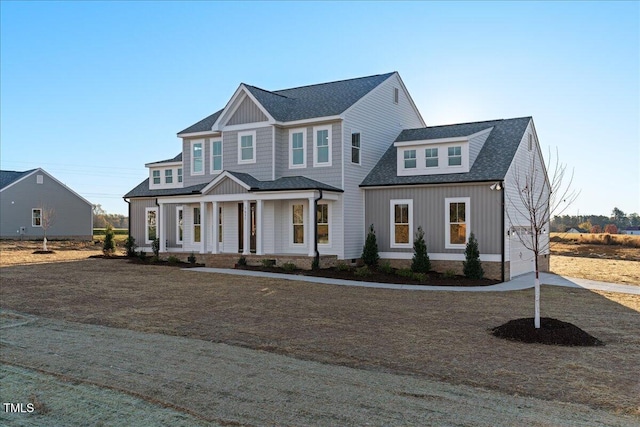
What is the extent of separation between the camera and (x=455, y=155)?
20938mm

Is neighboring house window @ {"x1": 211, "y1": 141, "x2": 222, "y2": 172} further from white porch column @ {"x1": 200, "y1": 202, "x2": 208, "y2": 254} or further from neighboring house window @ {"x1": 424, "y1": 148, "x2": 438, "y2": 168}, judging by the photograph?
neighboring house window @ {"x1": 424, "y1": 148, "x2": 438, "y2": 168}

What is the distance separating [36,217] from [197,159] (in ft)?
82.9

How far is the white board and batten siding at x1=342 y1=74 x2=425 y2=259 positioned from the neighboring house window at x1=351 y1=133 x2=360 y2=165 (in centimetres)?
20

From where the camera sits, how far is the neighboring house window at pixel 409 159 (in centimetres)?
2197

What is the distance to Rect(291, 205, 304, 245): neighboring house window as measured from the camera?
22462 millimetres

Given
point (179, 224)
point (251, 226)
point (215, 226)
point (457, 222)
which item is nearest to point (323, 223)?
point (251, 226)

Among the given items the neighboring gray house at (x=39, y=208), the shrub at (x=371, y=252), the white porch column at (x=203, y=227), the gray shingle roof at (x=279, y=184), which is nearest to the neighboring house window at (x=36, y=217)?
the neighboring gray house at (x=39, y=208)

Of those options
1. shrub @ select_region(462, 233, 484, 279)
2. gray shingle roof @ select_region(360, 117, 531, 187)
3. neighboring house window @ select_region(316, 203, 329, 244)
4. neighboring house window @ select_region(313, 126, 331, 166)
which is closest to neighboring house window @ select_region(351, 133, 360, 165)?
gray shingle roof @ select_region(360, 117, 531, 187)

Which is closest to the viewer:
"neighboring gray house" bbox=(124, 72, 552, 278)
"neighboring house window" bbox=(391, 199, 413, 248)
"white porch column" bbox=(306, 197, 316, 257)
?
"neighboring gray house" bbox=(124, 72, 552, 278)

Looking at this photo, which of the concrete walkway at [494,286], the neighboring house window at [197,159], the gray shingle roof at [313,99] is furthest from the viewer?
the neighboring house window at [197,159]

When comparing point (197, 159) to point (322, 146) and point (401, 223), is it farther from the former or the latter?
point (401, 223)

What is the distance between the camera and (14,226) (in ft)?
139

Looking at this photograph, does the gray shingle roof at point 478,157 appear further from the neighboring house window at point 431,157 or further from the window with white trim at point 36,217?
the window with white trim at point 36,217

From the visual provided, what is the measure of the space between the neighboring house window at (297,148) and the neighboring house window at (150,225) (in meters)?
11.3
